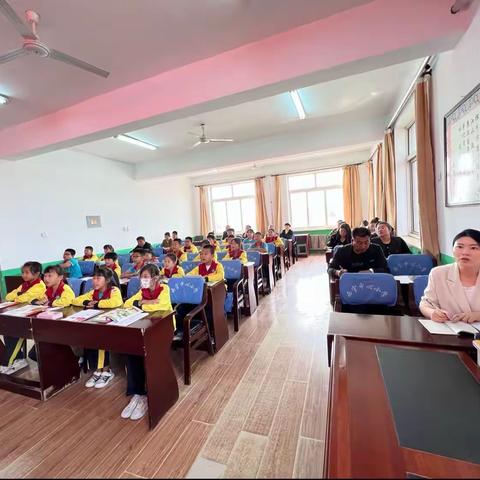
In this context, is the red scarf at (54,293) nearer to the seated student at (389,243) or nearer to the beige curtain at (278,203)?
the seated student at (389,243)

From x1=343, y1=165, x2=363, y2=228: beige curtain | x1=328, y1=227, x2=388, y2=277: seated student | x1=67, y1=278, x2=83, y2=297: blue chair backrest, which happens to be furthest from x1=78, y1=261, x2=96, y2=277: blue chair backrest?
x1=343, y1=165, x2=363, y2=228: beige curtain

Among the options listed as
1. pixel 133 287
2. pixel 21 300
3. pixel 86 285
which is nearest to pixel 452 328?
pixel 133 287

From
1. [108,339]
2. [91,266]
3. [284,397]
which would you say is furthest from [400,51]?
[91,266]

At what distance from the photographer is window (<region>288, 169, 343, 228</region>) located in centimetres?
915

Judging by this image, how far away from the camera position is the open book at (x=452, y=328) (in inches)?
52.9

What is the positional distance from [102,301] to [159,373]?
85cm

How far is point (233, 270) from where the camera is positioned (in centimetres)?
354

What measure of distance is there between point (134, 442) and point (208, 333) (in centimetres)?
112

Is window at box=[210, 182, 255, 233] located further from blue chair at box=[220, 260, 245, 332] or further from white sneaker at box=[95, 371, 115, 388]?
white sneaker at box=[95, 371, 115, 388]

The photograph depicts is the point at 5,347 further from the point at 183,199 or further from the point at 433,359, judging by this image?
the point at 183,199

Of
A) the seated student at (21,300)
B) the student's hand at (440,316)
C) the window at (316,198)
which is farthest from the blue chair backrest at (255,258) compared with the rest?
the window at (316,198)

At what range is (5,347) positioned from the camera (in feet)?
8.23

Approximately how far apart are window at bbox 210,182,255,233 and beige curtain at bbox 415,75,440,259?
7.22 m

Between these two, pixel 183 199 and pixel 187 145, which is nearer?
pixel 187 145
